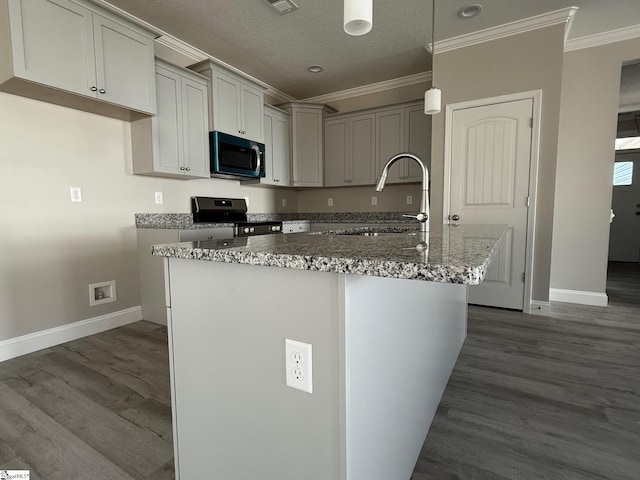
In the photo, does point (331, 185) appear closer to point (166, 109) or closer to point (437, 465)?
point (166, 109)

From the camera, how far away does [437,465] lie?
50.2 inches

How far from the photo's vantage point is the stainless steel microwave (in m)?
3.29

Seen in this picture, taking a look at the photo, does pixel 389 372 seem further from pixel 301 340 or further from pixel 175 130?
pixel 175 130

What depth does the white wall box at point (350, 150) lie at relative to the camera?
4227 mm

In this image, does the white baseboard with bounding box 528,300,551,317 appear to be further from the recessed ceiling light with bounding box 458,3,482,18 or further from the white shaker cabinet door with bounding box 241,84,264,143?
the white shaker cabinet door with bounding box 241,84,264,143

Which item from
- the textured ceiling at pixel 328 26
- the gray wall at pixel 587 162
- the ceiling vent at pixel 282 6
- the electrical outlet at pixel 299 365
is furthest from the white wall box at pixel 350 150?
the electrical outlet at pixel 299 365

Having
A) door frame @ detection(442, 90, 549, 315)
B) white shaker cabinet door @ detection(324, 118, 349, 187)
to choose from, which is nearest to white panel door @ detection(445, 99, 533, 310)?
door frame @ detection(442, 90, 549, 315)

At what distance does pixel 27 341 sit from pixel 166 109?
2.05m

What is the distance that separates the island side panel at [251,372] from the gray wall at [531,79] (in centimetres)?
305

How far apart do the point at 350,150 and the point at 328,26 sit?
1.64 metres

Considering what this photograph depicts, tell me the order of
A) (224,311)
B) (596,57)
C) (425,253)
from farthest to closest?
(596,57), (224,311), (425,253)

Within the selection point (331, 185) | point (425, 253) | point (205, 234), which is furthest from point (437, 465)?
point (331, 185)

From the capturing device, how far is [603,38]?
3090 mm

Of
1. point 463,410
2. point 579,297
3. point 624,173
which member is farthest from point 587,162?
point 624,173
